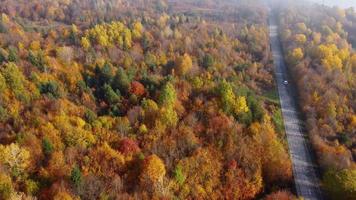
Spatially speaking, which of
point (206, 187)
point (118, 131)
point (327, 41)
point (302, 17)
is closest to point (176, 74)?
point (118, 131)

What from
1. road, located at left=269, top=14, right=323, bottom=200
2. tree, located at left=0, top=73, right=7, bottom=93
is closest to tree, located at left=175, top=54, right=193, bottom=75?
road, located at left=269, top=14, right=323, bottom=200

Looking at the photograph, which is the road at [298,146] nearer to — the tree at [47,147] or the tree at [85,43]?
the tree at [47,147]

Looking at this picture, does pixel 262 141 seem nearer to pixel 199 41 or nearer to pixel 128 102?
pixel 128 102

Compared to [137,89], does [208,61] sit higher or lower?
lower

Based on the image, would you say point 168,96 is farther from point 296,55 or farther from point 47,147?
point 296,55

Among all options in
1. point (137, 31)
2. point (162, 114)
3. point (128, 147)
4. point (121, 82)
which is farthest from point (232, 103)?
point (137, 31)

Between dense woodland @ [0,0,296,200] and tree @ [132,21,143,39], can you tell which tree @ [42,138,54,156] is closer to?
dense woodland @ [0,0,296,200]

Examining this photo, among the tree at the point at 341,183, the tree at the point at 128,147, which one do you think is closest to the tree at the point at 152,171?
the tree at the point at 128,147
